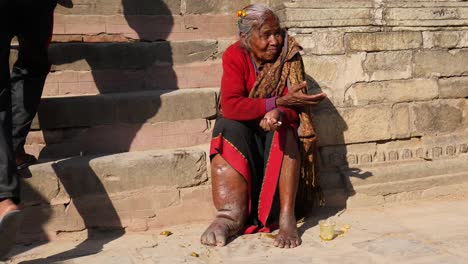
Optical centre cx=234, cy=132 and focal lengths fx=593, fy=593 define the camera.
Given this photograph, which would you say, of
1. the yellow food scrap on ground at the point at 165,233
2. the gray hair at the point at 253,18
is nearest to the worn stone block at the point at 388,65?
the gray hair at the point at 253,18

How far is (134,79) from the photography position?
187 inches

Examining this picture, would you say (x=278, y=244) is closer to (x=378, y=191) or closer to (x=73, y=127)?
(x=378, y=191)

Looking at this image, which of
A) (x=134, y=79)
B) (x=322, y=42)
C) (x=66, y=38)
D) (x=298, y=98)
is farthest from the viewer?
(x=66, y=38)

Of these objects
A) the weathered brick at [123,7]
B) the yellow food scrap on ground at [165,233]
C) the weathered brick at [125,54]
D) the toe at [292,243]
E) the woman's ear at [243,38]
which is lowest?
the yellow food scrap on ground at [165,233]

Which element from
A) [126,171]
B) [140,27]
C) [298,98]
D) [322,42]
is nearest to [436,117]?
[322,42]

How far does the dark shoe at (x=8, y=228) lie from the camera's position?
2857mm

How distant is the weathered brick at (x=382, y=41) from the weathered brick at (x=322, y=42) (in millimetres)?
65

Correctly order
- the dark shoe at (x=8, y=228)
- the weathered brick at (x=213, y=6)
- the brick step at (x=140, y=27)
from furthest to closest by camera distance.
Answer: the weathered brick at (x=213, y=6) → the brick step at (x=140, y=27) → the dark shoe at (x=8, y=228)

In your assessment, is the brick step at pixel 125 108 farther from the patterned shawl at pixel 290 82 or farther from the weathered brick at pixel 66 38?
the weathered brick at pixel 66 38

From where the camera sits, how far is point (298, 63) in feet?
12.7

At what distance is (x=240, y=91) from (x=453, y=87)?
1.91m

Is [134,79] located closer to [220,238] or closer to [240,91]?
[240,91]

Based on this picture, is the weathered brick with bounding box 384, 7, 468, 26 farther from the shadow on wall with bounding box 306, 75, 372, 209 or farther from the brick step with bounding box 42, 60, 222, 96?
the brick step with bounding box 42, 60, 222, 96

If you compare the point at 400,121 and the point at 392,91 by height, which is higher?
the point at 392,91
